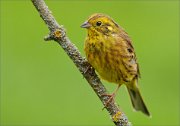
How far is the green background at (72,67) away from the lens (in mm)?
11531

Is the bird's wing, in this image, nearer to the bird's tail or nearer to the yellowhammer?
the yellowhammer

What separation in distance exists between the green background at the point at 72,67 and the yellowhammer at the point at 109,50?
364 cm

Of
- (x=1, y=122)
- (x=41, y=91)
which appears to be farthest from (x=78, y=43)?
(x=1, y=122)

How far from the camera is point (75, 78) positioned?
12422mm

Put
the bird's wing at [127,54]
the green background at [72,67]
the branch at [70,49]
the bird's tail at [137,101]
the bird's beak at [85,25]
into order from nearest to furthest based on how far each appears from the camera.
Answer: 1. the branch at [70,49]
2. the bird's beak at [85,25]
3. the bird's wing at [127,54]
4. the bird's tail at [137,101]
5. the green background at [72,67]

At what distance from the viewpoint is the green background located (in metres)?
11.5

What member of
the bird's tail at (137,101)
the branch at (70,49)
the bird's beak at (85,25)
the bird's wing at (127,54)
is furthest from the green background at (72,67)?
the branch at (70,49)

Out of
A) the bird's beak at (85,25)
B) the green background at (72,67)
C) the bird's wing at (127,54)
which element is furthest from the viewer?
the green background at (72,67)

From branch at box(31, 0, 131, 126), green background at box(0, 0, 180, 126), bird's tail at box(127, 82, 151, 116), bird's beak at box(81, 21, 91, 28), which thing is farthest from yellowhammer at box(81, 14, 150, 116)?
green background at box(0, 0, 180, 126)

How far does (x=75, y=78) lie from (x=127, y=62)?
586 centimetres

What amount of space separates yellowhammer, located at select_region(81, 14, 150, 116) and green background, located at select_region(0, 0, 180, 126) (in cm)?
364

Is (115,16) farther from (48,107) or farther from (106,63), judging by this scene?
(106,63)

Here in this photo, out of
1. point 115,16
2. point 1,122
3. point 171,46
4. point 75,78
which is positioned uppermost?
point 115,16

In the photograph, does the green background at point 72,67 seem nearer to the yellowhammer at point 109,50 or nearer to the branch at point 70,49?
the yellowhammer at point 109,50
